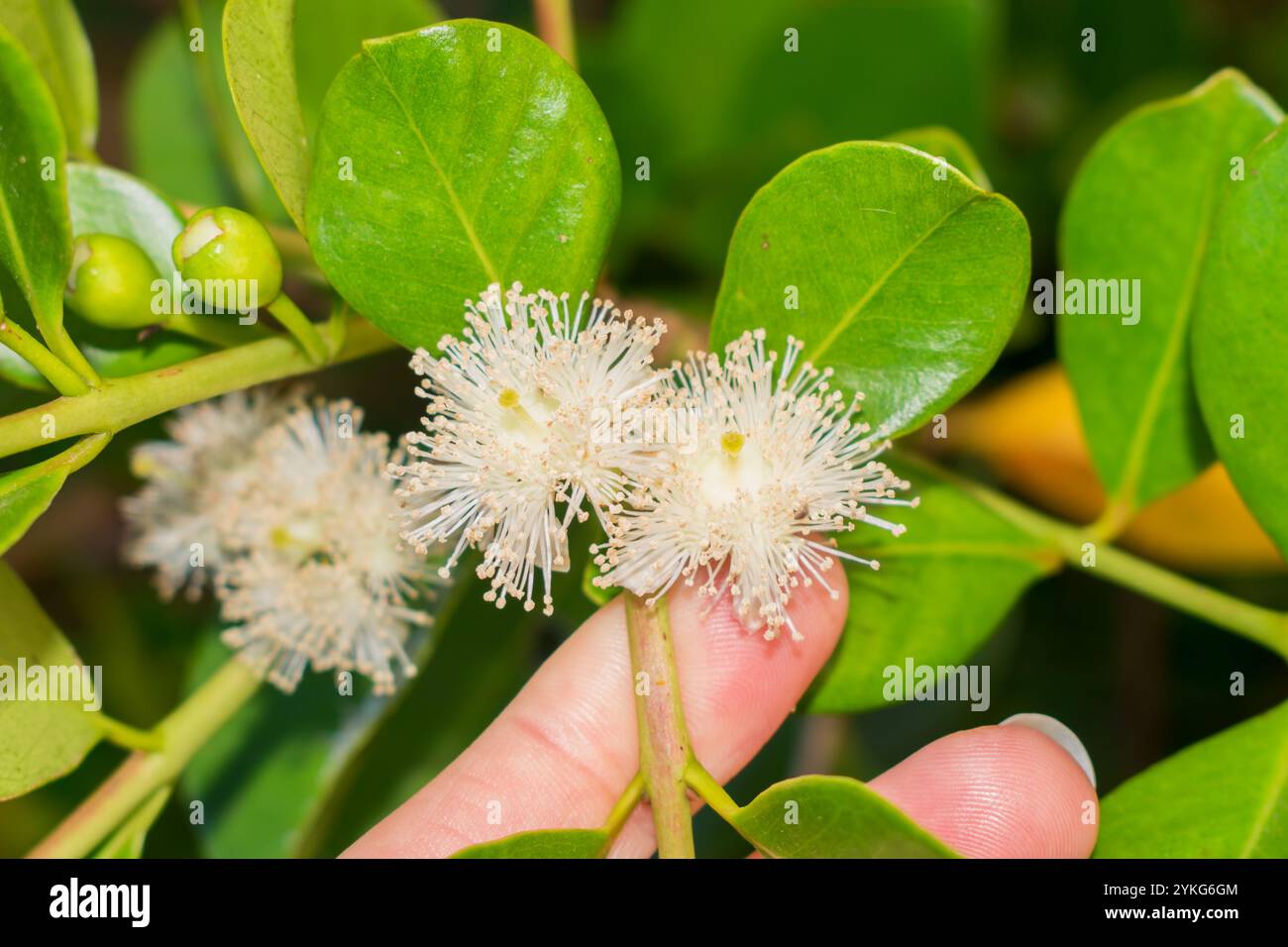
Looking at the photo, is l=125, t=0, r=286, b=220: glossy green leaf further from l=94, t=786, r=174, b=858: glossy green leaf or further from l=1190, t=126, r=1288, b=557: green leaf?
l=1190, t=126, r=1288, b=557: green leaf

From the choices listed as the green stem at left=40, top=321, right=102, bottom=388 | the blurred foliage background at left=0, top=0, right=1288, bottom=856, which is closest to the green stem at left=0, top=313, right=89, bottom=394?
the green stem at left=40, top=321, right=102, bottom=388

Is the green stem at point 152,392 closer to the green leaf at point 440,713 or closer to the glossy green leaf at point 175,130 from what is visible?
the green leaf at point 440,713

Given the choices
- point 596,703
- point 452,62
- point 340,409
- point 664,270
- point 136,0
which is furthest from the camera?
point 136,0

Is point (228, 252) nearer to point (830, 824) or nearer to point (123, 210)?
point (123, 210)

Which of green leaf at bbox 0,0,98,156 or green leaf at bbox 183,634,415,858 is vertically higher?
green leaf at bbox 0,0,98,156

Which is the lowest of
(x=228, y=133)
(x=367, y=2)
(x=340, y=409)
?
(x=340, y=409)

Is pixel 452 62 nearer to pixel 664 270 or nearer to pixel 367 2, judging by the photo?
pixel 367 2

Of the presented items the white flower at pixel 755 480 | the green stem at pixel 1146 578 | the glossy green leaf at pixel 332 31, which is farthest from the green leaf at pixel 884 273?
the glossy green leaf at pixel 332 31
